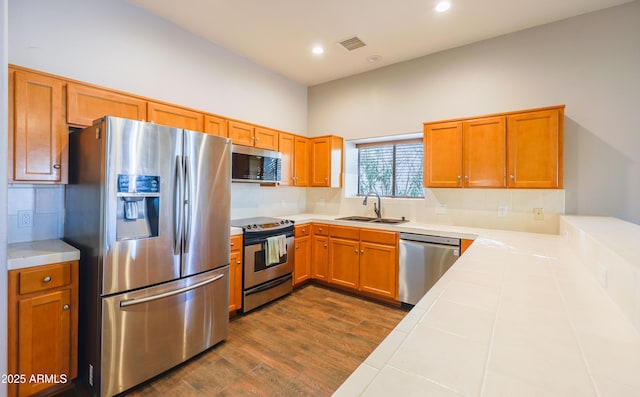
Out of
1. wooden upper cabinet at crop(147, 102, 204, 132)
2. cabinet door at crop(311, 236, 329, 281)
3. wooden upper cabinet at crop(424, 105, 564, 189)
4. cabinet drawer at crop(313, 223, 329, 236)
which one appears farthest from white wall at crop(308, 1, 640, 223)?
wooden upper cabinet at crop(147, 102, 204, 132)

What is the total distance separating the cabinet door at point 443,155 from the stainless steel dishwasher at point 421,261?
66cm

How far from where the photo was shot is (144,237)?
1926 millimetres

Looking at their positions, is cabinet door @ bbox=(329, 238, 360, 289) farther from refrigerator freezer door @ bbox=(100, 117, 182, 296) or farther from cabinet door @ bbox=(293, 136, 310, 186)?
refrigerator freezer door @ bbox=(100, 117, 182, 296)

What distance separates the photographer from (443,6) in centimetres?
253

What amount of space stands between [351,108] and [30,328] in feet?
13.0

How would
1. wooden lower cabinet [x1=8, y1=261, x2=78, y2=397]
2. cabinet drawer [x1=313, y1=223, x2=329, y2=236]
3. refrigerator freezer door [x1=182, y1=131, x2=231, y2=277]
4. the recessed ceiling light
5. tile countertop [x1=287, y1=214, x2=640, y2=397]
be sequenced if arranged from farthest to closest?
cabinet drawer [x1=313, y1=223, x2=329, y2=236] < the recessed ceiling light < refrigerator freezer door [x1=182, y1=131, x2=231, y2=277] < wooden lower cabinet [x1=8, y1=261, x2=78, y2=397] < tile countertop [x1=287, y1=214, x2=640, y2=397]

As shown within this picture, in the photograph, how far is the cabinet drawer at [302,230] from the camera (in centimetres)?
356

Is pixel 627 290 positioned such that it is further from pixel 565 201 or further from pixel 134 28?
pixel 134 28

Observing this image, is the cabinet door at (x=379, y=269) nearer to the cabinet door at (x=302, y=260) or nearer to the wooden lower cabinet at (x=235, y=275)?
the cabinet door at (x=302, y=260)

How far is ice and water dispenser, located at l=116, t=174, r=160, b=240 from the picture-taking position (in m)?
1.83

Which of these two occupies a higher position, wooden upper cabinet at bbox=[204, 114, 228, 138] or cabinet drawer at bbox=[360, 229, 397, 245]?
wooden upper cabinet at bbox=[204, 114, 228, 138]

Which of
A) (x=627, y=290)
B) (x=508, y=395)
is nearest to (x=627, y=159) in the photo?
(x=627, y=290)

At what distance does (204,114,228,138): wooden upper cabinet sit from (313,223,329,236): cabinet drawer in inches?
64.5

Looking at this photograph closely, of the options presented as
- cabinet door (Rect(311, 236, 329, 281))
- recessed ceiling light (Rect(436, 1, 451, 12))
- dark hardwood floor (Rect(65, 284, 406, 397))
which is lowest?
dark hardwood floor (Rect(65, 284, 406, 397))
